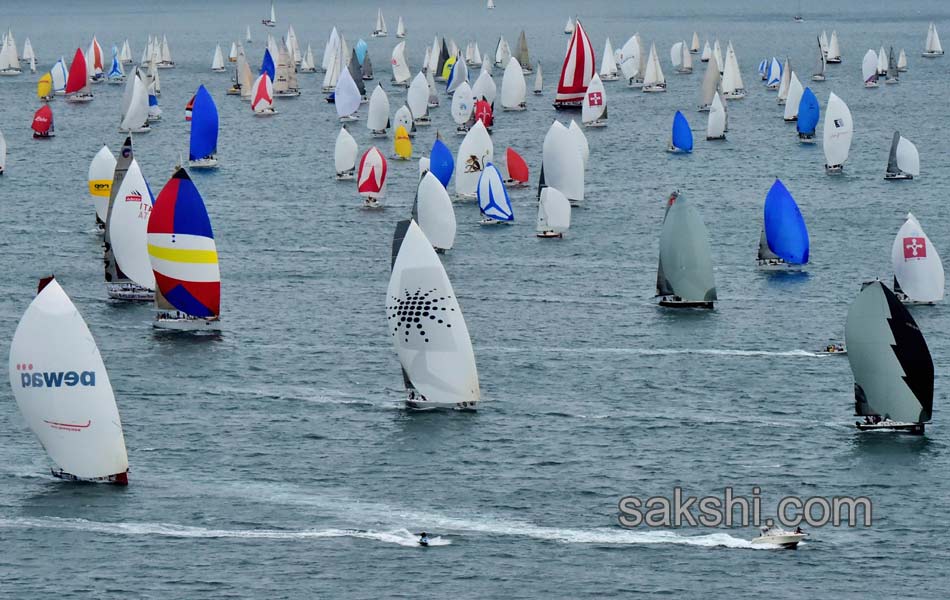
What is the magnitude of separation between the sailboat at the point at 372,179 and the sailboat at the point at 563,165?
44.7 feet

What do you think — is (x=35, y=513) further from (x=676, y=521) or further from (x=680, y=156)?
(x=680, y=156)

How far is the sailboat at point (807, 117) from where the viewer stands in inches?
7466

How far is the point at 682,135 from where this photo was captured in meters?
185

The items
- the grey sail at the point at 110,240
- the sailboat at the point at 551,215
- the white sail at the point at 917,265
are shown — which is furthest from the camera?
the sailboat at the point at 551,215

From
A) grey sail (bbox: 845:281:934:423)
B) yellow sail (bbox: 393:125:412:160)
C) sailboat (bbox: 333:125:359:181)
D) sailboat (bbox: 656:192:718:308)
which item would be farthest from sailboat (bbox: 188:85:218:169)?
grey sail (bbox: 845:281:934:423)

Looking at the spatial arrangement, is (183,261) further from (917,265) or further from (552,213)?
(917,265)

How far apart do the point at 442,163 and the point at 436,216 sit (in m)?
26.8

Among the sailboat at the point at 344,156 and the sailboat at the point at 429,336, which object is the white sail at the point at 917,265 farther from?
the sailboat at the point at 344,156

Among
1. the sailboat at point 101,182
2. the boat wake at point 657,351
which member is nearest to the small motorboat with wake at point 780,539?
the boat wake at point 657,351

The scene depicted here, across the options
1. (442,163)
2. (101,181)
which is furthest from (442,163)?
(101,181)

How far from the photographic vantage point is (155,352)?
347 feet

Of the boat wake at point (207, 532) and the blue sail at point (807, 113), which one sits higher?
the blue sail at point (807, 113)

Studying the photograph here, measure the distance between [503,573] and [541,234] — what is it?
68631mm

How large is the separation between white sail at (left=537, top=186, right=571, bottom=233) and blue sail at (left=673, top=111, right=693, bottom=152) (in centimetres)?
4882
